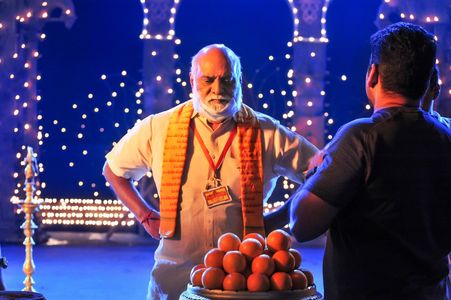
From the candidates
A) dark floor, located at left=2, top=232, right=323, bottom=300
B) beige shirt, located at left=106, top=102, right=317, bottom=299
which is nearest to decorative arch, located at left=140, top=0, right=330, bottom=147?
dark floor, located at left=2, top=232, right=323, bottom=300

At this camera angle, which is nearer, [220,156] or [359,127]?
[359,127]

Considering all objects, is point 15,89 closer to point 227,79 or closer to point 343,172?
point 227,79

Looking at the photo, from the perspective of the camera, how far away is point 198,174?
9.95ft

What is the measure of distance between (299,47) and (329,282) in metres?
7.83

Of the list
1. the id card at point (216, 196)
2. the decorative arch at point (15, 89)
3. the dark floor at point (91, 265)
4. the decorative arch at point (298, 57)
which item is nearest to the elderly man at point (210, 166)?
the id card at point (216, 196)

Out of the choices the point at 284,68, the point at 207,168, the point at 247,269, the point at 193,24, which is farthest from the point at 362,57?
the point at 247,269

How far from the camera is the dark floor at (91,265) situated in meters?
6.23

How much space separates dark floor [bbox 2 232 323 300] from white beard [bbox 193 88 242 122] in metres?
3.24

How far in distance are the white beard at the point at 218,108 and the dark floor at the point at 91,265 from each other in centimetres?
324

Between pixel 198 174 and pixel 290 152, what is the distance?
40cm

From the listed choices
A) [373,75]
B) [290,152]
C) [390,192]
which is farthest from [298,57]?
[390,192]

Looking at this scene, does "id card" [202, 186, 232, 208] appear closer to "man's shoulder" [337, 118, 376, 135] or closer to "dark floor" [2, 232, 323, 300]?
"man's shoulder" [337, 118, 376, 135]

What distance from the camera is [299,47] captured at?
944cm

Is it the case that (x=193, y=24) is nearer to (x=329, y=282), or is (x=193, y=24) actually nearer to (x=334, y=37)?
(x=334, y=37)
